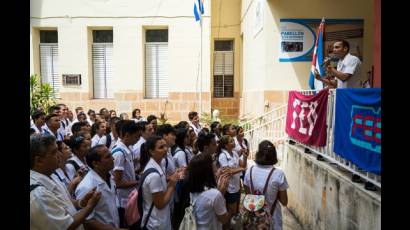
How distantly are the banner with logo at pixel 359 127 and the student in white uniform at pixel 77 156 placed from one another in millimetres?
3072

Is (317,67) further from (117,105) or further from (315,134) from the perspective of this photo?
(117,105)

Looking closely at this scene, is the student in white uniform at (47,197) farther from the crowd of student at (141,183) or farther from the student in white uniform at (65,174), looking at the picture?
the student in white uniform at (65,174)

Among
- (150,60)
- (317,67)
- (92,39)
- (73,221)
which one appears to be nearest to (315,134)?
(317,67)

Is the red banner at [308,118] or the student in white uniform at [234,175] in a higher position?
the red banner at [308,118]

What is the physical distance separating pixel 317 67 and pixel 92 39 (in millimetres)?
10266

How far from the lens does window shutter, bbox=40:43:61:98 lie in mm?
14171

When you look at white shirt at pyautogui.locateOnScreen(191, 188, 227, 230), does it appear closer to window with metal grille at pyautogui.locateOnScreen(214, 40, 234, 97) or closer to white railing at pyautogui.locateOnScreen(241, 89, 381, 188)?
white railing at pyautogui.locateOnScreen(241, 89, 381, 188)

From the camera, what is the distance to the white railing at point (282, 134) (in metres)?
4.14

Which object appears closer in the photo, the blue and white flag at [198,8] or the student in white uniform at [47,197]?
the student in white uniform at [47,197]

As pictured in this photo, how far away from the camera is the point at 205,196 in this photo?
114 inches

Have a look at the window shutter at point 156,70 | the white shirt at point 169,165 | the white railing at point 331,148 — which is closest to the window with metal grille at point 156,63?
the window shutter at point 156,70

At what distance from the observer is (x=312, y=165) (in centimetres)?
546

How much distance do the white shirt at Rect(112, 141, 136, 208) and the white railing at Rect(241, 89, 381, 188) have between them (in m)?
2.64

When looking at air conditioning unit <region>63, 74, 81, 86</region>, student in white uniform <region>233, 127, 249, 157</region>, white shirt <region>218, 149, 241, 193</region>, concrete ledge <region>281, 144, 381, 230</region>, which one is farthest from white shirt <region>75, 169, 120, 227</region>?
air conditioning unit <region>63, 74, 81, 86</region>
